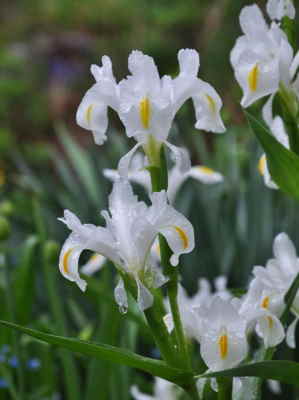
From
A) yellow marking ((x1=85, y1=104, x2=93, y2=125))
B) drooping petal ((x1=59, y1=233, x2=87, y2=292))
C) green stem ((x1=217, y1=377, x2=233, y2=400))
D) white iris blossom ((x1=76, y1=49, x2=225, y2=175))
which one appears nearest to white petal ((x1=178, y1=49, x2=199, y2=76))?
white iris blossom ((x1=76, y1=49, x2=225, y2=175))

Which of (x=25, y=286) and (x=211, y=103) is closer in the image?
(x=211, y=103)

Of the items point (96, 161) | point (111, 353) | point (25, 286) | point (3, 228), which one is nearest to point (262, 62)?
point (111, 353)

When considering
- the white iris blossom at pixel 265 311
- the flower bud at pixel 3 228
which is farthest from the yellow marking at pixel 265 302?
the flower bud at pixel 3 228

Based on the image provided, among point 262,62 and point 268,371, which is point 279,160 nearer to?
point 262,62

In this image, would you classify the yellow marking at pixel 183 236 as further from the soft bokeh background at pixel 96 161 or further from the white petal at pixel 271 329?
the soft bokeh background at pixel 96 161

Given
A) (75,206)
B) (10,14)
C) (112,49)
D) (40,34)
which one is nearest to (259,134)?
(75,206)

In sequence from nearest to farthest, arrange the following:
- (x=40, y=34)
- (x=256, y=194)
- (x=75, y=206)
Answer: (x=256, y=194), (x=75, y=206), (x=40, y=34)

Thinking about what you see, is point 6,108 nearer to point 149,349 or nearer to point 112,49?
point 112,49

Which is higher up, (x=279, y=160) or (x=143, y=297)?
(x=279, y=160)
